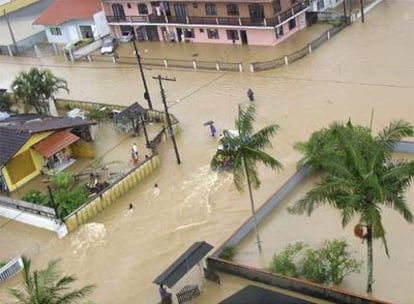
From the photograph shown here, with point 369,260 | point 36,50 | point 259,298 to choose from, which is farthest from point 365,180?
point 36,50

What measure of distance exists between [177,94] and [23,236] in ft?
56.4

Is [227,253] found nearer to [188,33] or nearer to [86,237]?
[86,237]

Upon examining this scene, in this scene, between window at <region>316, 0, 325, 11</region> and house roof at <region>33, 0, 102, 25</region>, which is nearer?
window at <region>316, 0, 325, 11</region>

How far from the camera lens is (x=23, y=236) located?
1252 inches

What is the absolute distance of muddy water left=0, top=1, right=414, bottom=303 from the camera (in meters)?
27.3

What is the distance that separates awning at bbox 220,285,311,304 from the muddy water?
3389mm

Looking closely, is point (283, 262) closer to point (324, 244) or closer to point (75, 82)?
point (324, 244)

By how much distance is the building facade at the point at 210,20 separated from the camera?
165 ft

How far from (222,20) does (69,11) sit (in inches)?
689

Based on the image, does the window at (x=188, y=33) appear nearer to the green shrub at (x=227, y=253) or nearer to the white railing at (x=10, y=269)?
the white railing at (x=10, y=269)

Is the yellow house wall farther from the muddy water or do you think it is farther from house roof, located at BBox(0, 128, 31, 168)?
the muddy water

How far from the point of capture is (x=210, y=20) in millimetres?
52812

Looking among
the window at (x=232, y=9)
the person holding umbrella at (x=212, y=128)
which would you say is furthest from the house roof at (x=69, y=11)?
the person holding umbrella at (x=212, y=128)

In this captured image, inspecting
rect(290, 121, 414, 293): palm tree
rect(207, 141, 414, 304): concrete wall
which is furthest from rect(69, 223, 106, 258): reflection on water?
rect(290, 121, 414, 293): palm tree
